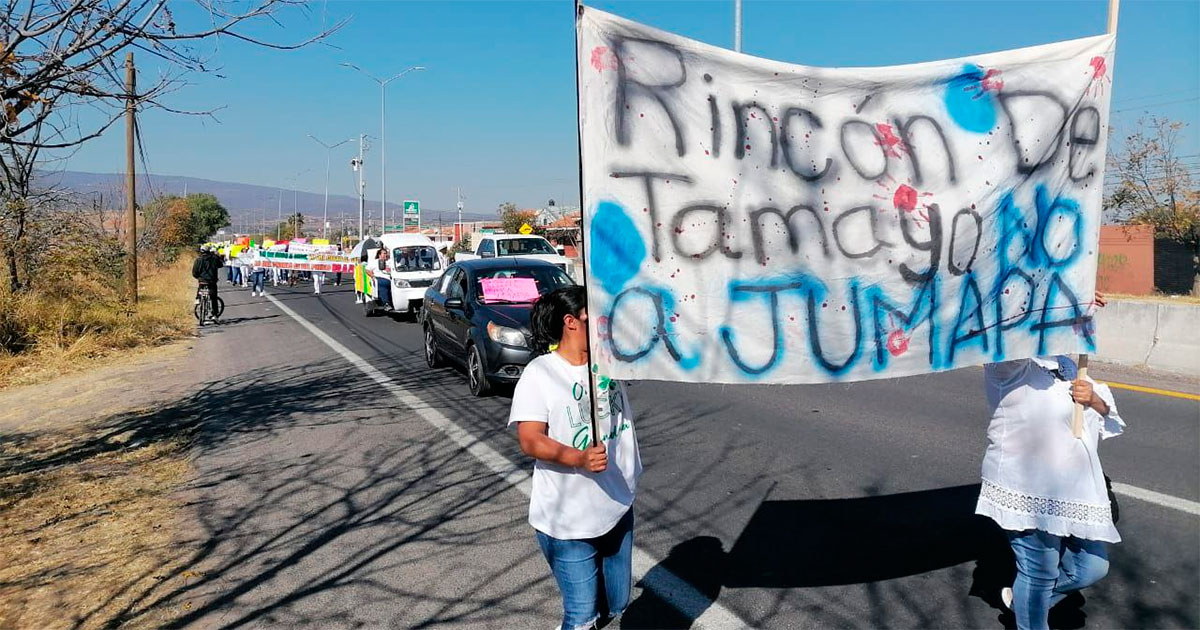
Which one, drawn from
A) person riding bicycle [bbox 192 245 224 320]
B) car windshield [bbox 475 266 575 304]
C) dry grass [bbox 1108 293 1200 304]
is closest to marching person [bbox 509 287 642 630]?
car windshield [bbox 475 266 575 304]

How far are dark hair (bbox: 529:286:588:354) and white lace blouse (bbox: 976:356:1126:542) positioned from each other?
1.76 m

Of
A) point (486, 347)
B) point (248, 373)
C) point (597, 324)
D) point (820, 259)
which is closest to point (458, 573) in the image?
point (597, 324)

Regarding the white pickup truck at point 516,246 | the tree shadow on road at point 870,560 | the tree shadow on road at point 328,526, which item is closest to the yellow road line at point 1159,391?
the tree shadow on road at point 870,560

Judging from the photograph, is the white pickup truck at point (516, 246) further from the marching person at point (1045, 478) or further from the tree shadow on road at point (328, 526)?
the marching person at point (1045, 478)

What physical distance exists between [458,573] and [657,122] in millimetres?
2825

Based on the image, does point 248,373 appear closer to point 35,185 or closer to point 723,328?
point 35,185

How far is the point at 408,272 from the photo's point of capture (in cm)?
2056

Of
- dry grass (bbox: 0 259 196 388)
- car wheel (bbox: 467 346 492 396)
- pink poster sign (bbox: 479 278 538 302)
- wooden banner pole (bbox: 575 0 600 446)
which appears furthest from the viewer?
dry grass (bbox: 0 259 196 388)

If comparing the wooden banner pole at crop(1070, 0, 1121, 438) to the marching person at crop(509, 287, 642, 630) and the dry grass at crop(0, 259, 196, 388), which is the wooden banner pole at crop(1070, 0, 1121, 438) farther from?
the dry grass at crop(0, 259, 196, 388)

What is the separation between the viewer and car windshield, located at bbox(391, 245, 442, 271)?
20.8 m

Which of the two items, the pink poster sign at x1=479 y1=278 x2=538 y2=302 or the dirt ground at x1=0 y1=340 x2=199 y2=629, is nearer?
the dirt ground at x1=0 y1=340 x2=199 y2=629

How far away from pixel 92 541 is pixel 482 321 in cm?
540

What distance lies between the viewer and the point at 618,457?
3.24 meters

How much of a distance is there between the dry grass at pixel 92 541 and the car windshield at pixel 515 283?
3988mm
